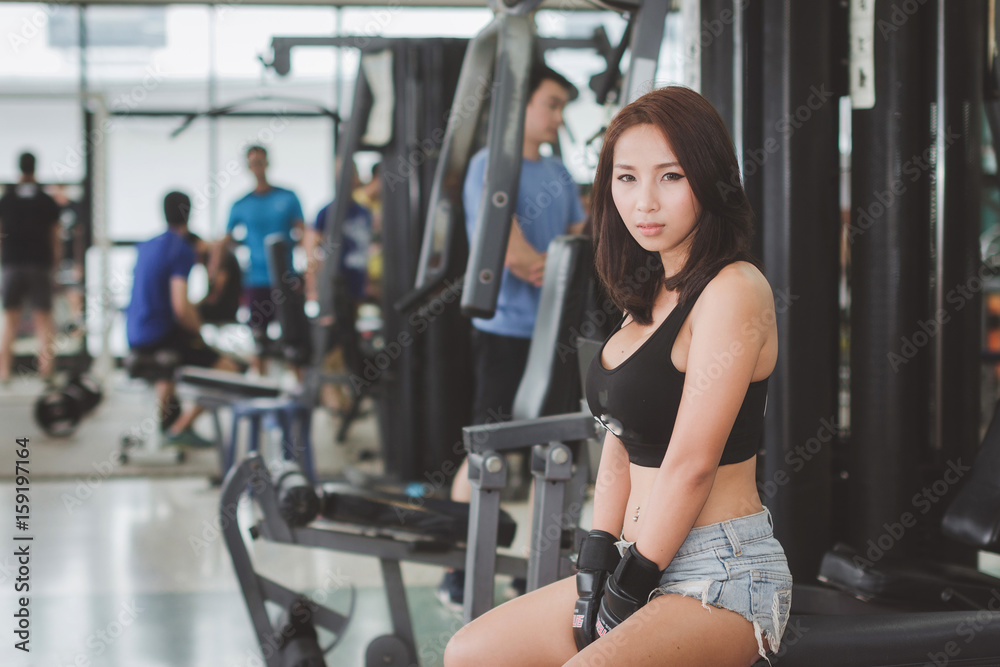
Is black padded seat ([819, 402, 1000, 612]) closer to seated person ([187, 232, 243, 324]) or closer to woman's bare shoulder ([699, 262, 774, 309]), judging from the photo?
woman's bare shoulder ([699, 262, 774, 309])

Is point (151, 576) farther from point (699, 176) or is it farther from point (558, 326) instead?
point (699, 176)

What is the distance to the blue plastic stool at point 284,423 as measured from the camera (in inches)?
150

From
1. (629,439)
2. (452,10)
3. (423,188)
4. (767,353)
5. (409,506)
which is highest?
(452,10)

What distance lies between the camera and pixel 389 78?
3734 mm

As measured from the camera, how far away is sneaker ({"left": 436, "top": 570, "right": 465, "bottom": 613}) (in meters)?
2.58

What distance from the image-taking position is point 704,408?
1.13 meters

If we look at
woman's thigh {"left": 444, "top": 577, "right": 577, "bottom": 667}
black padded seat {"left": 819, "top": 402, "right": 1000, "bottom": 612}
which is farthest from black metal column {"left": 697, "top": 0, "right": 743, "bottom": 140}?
woman's thigh {"left": 444, "top": 577, "right": 577, "bottom": 667}

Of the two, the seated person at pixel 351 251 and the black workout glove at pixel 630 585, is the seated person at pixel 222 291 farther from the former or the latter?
the black workout glove at pixel 630 585

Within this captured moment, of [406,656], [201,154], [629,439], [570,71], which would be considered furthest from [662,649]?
[201,154]

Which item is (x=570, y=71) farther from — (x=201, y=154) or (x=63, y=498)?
(x=63, y=498)

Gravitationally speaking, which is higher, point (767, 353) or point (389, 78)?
point (389, 78)

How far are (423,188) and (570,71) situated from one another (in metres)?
3.48

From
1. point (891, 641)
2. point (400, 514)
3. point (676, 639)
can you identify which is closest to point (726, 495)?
point (676, 639)

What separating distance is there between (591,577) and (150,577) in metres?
2.31
